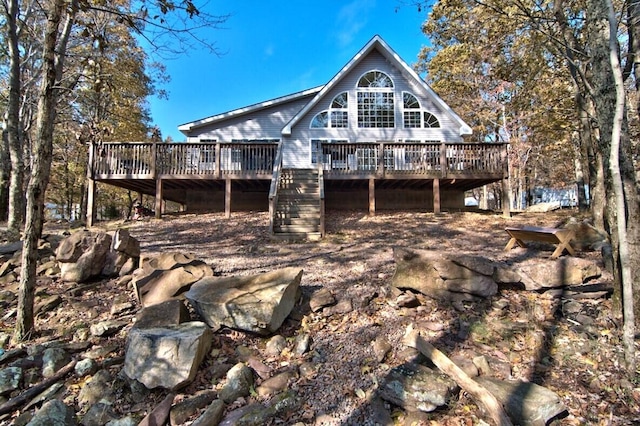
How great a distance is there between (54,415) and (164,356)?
2.99ft

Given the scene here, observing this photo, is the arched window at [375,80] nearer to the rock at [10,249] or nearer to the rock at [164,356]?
the rock at [10,249]

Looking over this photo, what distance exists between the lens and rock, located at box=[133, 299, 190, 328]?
3.64m

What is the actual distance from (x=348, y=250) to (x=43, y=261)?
5687mm

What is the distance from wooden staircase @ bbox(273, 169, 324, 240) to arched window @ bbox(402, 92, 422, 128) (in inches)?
195

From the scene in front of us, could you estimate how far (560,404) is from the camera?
2.75 metres

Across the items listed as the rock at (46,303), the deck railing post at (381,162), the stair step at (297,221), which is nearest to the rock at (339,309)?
the rock at (46,303)

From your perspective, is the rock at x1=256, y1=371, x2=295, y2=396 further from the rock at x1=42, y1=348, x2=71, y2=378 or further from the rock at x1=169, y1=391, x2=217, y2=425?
the rock at x1=42, y1=348, x2=71, y2=378

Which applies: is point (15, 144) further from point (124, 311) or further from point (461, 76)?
point (461, 76)

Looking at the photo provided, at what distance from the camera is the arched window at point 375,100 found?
13.8 m

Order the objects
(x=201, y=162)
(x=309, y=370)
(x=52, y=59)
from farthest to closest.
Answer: (x=201, y=162) → (x=52, y=59) → (x=309, y=370)

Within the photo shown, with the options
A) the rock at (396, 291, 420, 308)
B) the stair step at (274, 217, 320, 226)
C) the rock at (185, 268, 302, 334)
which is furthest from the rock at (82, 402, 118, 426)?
the stair step at (274, 217, 320, 226)

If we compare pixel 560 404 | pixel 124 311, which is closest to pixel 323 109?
pixel 124 311

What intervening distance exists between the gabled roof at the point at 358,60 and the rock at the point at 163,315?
1042 cm

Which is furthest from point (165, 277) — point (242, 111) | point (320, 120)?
point (242, 111)
